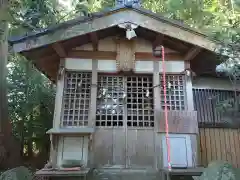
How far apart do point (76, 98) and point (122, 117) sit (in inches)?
56.8

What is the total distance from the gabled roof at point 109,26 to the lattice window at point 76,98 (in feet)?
4.13

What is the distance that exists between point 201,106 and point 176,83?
1.96 metres

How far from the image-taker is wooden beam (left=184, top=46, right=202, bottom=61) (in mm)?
7092

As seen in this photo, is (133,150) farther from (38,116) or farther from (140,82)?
(38,116)

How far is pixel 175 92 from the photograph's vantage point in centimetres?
746

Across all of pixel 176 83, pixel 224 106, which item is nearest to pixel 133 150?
pixel 176 83

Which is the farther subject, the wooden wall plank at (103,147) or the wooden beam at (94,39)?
the wooden beam at (94,39)

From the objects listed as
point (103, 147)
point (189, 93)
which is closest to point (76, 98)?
point (103, 147)

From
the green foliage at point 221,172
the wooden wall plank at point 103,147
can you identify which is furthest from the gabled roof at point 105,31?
the green foliage at point 221,172

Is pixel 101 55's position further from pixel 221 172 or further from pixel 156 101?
pixel 221 172

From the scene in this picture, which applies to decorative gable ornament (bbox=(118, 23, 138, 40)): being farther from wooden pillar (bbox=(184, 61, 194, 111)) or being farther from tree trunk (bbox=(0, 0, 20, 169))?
tree trunk (bbox=(0, 0, 20, 169))

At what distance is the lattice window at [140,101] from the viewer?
7.19m

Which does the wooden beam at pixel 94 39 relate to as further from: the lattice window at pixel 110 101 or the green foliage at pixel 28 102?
the green foliage at pixel 28 102

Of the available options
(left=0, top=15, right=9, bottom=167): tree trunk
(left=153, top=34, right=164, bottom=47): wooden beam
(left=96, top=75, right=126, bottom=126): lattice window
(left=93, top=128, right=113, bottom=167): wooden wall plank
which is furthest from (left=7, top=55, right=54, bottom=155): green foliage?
(left=153, top=34, right=164, bottom=47): wooden beam
